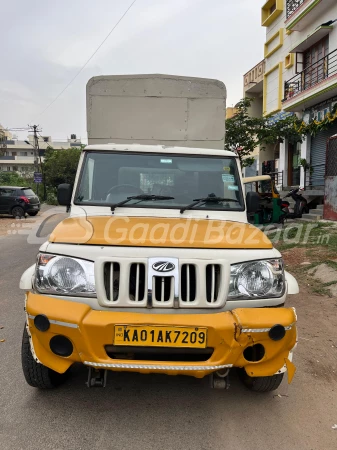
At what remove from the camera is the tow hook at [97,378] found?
8.66 feet

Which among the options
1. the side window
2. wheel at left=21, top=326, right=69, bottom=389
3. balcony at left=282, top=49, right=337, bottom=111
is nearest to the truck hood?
wheel at left=21, top=326, right=69, bottom=389

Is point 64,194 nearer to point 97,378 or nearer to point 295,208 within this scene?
point 97,378

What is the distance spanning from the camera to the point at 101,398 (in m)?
2.96

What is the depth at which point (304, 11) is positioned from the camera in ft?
54.7

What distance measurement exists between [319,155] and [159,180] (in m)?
15.1

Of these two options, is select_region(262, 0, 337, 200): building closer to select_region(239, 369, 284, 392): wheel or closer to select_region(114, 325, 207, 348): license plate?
select_region(239, 369, 284, 392): wheel

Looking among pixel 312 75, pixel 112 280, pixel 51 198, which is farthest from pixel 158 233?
pixel 51 198

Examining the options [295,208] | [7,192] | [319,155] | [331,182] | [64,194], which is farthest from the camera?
[7,192]

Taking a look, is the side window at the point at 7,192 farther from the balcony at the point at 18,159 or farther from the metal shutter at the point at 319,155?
the balcony at the point at 18,159

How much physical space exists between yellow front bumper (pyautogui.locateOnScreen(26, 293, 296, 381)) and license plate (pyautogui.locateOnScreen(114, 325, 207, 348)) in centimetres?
4

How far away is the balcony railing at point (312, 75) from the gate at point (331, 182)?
4.59m

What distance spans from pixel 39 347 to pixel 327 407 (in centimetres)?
214

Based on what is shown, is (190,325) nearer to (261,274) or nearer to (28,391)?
(261,274)

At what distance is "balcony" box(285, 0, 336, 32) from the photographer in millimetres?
15911
